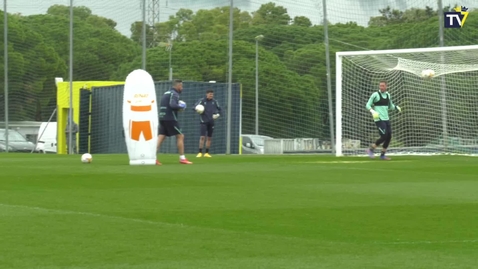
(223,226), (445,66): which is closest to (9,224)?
(223,226)

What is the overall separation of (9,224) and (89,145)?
3217cm

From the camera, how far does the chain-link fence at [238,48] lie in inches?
1395

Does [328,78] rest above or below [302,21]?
below

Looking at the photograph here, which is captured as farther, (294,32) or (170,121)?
(294,32)

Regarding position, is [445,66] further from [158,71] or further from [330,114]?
[158,71]

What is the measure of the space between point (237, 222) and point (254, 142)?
30.4 m

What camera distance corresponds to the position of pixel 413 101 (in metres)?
30.6

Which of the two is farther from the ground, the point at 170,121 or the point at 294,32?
the point at 294,32

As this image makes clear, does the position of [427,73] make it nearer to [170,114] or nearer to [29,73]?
[170,114]

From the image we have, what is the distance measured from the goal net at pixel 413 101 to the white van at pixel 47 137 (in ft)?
64.6

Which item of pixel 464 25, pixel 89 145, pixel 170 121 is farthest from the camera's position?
pixel 89 145

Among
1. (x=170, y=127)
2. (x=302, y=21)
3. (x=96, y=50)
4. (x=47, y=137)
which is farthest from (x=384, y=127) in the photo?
(x=47, y=137)

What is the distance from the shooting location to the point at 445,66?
2953cm

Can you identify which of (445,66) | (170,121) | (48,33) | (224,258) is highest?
(48,33)
